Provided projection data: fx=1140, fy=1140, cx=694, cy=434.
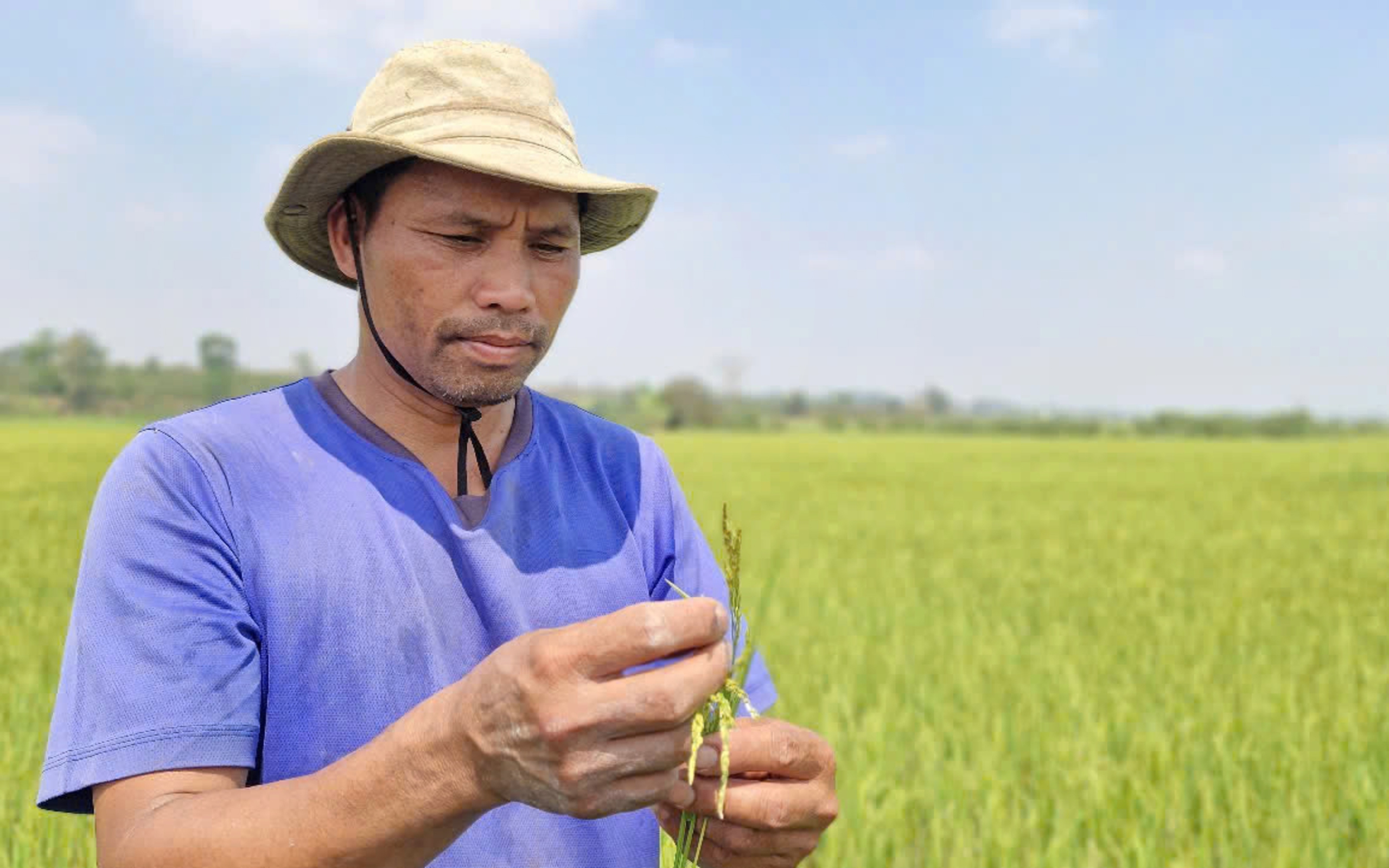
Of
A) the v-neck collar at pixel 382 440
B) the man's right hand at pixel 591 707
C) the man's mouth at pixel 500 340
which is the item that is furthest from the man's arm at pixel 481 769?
the man's mouth at pixel 500 340

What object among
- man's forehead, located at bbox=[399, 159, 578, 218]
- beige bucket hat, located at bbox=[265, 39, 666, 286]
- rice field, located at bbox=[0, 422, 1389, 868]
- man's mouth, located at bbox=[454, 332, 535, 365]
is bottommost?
rice field, located at bbox=[0, 422, 1389, 868]

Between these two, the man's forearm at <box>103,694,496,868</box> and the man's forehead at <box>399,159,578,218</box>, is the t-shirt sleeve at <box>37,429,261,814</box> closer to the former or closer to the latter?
the man's forearm at <box>103,694,496,868</box>

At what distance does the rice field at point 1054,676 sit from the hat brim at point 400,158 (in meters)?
1.69

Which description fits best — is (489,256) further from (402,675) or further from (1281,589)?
(1281,589)

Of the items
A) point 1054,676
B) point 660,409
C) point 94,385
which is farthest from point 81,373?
point 1054,676

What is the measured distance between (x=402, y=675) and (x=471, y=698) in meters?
0.40

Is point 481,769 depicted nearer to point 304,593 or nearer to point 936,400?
point 304,593

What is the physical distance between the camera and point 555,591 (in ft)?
5.06

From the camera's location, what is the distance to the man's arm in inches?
39.7

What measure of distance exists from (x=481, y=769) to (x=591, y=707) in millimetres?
153

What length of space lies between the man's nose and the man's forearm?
559 millimetres

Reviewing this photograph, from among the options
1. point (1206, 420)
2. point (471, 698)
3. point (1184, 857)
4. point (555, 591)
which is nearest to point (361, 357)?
point (555, 591)

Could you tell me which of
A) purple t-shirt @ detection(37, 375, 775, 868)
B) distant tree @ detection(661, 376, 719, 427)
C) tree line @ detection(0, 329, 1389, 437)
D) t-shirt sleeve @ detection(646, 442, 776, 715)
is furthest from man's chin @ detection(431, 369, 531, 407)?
distant tree @ detection(661, 376, 719, 427)

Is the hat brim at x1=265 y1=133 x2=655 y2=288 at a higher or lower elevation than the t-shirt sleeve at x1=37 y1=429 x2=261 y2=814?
higher
